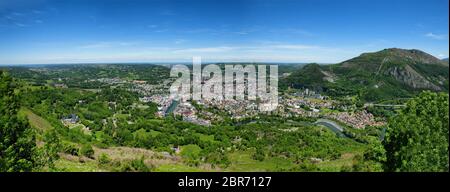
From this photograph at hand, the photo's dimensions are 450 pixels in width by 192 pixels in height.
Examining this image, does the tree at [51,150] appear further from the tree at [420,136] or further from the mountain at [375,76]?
the mountain at [375,76]

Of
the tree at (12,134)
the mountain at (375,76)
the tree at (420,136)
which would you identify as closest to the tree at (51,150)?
the tree at (12,134)

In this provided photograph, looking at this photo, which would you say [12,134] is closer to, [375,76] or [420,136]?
[420,136]

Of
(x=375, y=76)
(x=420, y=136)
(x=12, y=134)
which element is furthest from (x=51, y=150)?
(x=375, y=76)

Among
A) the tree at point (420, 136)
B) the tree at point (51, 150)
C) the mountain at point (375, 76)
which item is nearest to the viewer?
the tree at point (420, 136)

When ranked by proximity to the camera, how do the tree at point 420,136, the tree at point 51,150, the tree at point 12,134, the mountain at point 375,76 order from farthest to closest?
the mountain at point 375,76
the tree at point 51,150
the tree at point 12,134
the tree at point 420,136
